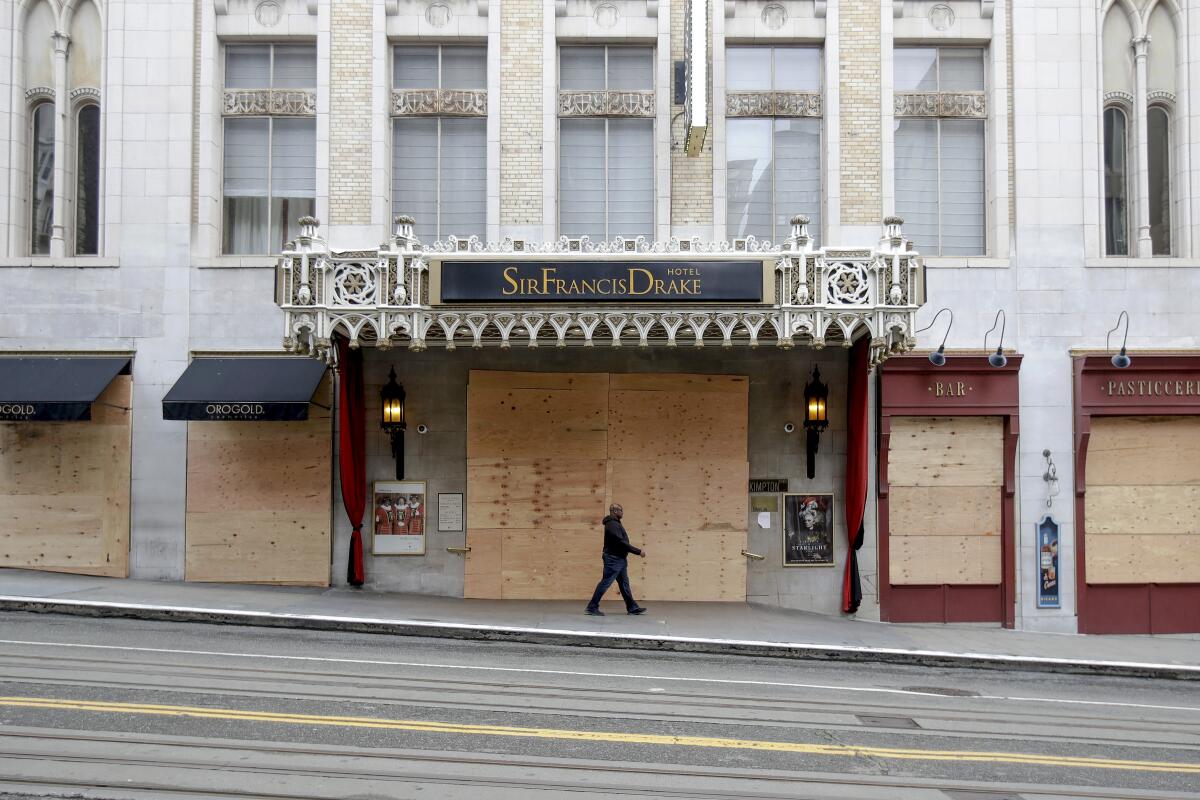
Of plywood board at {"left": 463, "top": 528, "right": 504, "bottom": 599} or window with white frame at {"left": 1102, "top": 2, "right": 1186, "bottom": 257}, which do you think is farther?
window with white frame at {"left": 1102, "top": 2, "right": 1186, "bottom": 257}

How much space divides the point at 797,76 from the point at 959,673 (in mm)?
10092

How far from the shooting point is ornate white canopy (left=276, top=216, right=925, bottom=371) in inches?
539

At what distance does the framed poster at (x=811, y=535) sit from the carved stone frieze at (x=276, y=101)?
35.0 ft

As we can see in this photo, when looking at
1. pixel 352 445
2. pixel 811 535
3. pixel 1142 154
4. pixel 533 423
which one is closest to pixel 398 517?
pixel 352 445

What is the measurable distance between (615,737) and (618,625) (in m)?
4.97

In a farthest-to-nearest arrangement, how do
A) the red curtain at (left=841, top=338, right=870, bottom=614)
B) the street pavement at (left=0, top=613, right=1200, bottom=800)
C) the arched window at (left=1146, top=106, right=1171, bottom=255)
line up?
the arched window at (left=1146, top=106, right=1171, bottom=255)
the red curtain at (left=841, top=338, right=870, bottom=614)
the street pavement at (left=0, top=613, right=1200, bottom=800)

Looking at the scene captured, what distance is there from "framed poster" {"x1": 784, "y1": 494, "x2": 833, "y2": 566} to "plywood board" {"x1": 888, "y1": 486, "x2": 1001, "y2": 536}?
1121mm

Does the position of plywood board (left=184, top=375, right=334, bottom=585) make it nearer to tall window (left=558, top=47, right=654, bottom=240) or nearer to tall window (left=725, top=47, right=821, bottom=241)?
tall window (left=558, top=47, right=654, bottom=240)

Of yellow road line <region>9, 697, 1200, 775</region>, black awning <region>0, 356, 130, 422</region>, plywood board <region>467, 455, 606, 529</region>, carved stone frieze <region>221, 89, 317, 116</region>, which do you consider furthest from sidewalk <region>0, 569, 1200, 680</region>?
carved stone frieze <region>221, 89, 317, 116</region>

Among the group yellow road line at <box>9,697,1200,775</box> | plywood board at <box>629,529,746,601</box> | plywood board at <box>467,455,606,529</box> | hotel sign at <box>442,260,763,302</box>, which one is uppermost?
hotel sign at <box>442,260,763,302</box>

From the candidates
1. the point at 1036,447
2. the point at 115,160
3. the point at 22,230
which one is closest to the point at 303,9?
the point at 115,160

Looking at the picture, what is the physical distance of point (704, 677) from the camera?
35.9 ft

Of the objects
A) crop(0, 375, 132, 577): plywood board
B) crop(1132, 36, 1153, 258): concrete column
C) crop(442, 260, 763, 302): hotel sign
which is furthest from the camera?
crop(1132, 36, 1153, 258): concrete column

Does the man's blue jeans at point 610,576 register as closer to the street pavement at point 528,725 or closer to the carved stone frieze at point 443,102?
the street pavement at point 528,725
